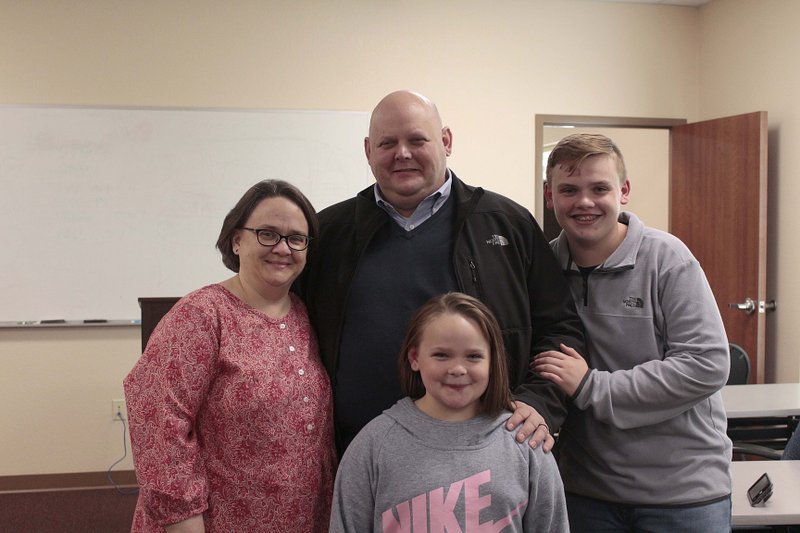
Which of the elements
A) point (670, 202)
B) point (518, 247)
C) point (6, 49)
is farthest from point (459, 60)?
point (518, 247)

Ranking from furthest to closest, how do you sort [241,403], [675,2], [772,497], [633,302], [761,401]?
[675,2], [761,401], [772,497], [633,302], [241,403]

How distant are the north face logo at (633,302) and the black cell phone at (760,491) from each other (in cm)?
74

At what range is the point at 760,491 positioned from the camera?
1.96 m

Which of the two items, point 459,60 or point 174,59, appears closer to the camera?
point 174,59

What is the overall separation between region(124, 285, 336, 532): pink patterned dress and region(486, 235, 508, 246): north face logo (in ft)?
1.82

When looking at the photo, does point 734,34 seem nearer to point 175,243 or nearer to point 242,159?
point 242,159

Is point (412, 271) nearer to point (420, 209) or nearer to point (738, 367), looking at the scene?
point (420, 209)

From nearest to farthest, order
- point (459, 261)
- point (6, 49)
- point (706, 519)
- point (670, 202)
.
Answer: point (706, 519) < point (459, 261) < point (6, 49) < point (670, 202)

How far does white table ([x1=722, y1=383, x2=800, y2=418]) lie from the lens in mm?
2967

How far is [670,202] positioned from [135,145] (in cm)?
373

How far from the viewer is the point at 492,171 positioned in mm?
4809

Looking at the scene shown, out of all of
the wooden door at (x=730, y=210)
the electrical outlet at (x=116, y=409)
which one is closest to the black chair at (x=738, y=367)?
the wooden door at (x=730, y=210)

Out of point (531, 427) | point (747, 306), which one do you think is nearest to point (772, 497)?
point (531, 427)

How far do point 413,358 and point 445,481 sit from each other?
0.27 metres
